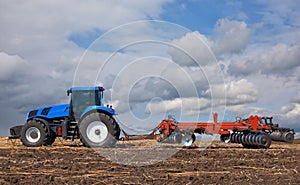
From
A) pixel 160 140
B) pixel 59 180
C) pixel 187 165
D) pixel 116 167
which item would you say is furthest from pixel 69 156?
pixel 160 140

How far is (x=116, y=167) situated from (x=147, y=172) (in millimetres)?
1190

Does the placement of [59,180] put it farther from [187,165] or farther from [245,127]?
[245,127]

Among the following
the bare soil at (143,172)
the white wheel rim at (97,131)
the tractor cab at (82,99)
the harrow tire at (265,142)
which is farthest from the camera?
the harrow tire at (265,142)

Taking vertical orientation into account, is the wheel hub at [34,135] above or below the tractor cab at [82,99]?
below

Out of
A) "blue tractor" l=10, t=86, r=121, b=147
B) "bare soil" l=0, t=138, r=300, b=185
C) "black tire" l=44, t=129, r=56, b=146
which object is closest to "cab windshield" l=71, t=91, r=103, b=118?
"blue tractor" l=10, t=86, r=121, b=147

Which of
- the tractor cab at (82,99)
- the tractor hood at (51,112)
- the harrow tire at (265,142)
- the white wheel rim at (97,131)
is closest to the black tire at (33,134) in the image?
the tractor hood at (51,112)

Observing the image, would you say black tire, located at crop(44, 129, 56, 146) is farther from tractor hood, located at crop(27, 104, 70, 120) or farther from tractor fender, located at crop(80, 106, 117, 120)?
tractor fender, located at crop(80, 106, 117, 120)

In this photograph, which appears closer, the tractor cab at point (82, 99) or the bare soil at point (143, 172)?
the bare soil at point (143, 172)

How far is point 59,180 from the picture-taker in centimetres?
884

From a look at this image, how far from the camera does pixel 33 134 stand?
1883 centimetres

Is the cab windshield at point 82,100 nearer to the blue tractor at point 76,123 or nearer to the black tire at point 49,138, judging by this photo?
the blue tractor at point 76,123

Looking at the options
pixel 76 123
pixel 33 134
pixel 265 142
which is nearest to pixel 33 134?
pixel 33 134

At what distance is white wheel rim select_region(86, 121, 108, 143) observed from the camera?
1775 centimetres

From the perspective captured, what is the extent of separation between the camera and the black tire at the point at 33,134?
18.6m
